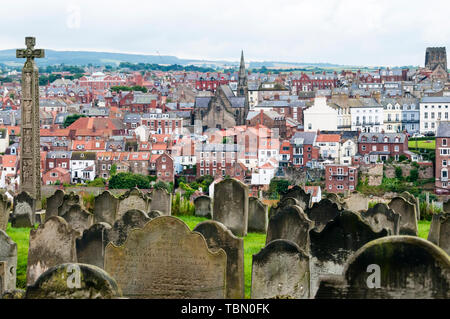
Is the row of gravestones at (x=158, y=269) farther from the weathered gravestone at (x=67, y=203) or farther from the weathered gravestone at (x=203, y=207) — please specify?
the weathered gravestone at (x=203, y=207)

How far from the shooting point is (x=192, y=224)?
17969mm

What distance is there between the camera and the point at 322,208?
15.4 metres

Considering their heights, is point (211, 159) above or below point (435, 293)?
below

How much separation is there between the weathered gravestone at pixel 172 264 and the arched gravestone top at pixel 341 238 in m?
1.61

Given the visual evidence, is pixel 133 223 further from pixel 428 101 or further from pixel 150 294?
pixel 428 101

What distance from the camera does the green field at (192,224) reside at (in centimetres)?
1269

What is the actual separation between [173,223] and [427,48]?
195062mm

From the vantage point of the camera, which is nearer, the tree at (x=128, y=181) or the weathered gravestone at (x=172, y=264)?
the weathered gravestone at (x=172, y=264)

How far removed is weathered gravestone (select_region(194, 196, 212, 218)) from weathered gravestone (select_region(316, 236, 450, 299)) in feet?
40.0

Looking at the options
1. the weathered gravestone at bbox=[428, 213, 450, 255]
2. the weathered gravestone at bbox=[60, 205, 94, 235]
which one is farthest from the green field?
the weathered gravestone at bbox=[428, 213, 450, 255]

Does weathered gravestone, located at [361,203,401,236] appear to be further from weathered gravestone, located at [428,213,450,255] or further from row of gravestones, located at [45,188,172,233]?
row of gravestones, located at [45,188,172,233]

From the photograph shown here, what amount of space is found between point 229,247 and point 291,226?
8.80ft

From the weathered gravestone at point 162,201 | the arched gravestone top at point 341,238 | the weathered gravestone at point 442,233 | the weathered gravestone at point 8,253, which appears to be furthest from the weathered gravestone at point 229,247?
the weathered gravestone at point 162,201
